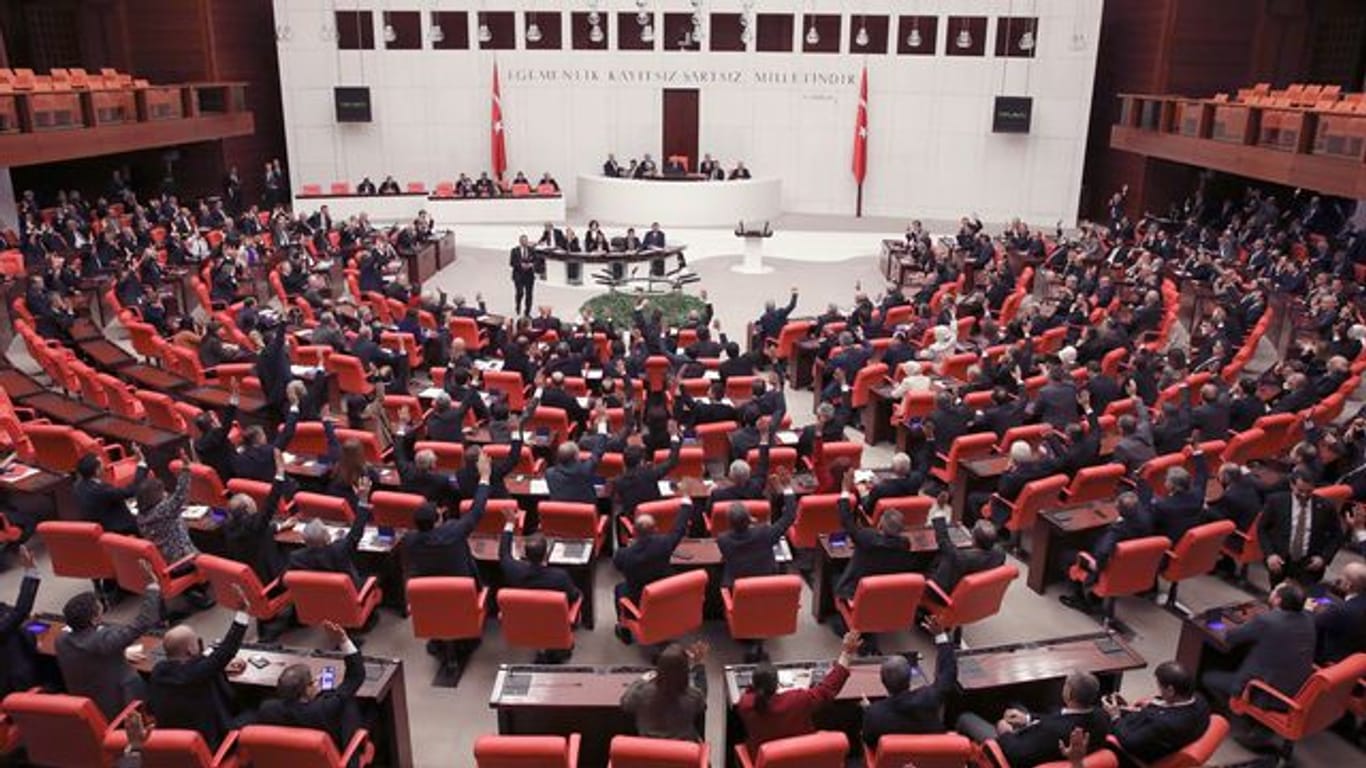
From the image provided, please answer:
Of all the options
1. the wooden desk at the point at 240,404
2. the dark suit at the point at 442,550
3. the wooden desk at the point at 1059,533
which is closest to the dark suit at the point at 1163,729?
the wooden desk at the point at 1059,533

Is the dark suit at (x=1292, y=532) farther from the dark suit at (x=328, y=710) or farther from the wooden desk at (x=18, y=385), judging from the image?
the wooden desk at (x=18, y=385)

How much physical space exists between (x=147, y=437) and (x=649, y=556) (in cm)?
587

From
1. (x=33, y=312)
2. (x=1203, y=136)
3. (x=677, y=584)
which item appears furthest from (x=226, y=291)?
(x=1203, y=136)

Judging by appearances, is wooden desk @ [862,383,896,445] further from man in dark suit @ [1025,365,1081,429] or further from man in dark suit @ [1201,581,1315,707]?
man in dark suit @ [1201,581,1315,707]

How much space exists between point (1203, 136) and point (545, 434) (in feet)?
55.6

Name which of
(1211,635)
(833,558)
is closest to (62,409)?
(833,558)

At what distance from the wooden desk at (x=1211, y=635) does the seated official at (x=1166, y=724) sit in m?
1.53

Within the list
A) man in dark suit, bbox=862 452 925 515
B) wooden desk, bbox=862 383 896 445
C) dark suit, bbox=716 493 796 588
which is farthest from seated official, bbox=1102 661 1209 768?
wooden desk, bbox=862 383 896 445

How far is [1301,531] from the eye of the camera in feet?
26.4

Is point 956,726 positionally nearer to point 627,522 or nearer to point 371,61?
point 627,522

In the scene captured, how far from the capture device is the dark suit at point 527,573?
6.93m

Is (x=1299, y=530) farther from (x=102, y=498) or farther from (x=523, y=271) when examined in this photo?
(x=523, y=271)

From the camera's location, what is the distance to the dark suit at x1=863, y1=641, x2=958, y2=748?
544 cm

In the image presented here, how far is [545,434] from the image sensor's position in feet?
34.4
